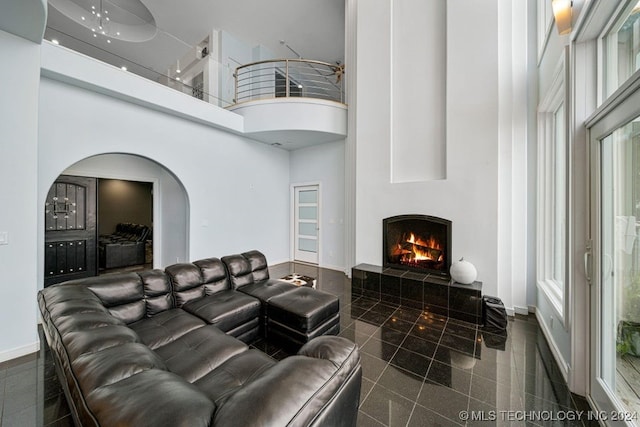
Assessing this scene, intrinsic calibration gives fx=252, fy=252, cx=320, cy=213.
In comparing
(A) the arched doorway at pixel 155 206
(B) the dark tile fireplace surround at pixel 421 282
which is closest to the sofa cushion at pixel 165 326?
(B) the dark tile fireplace surround at pixel 421 282

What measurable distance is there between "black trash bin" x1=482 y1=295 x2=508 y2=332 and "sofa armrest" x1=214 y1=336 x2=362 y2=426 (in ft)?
8.59

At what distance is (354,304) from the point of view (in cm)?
383

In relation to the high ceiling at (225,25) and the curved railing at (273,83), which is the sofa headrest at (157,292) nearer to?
the high ceiling at (225,25)

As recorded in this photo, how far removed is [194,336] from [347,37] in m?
5.84

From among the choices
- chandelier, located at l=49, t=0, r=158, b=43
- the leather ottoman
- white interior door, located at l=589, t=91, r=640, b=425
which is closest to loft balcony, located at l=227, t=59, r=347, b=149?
chandelier, located at l=49, t=0, r=158, b=43

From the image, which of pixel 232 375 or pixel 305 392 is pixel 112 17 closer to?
pixel 232 375

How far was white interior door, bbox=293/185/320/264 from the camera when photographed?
20.9 feet

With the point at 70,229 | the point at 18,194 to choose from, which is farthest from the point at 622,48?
the point at 70,229

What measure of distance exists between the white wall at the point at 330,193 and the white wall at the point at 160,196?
118 inches

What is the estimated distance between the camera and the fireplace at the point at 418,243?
3859 millimetres

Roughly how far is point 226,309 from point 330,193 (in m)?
4.01

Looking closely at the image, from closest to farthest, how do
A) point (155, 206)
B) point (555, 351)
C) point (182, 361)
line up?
point (182, 361) < point (555, 351) < point (155, 206)

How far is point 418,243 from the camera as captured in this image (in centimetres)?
414

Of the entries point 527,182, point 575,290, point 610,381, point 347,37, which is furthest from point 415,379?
point 347,37
